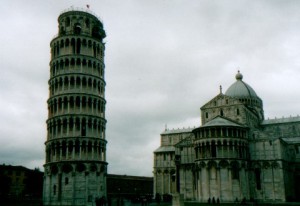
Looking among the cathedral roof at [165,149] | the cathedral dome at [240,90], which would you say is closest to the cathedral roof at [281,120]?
the cathedral dome at [240,90]

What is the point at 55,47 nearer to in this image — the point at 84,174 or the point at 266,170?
the point at 84,174

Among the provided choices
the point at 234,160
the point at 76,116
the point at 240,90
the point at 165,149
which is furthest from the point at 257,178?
the point at 76,116

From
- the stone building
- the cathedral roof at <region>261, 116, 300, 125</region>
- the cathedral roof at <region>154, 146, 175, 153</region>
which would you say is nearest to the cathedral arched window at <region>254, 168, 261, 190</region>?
the cathedral roof at <region>261, 116, 300, 125</region>

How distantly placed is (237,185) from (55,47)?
37.5m

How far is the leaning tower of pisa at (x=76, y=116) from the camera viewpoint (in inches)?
2048

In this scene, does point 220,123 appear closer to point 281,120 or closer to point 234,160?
point 234,160

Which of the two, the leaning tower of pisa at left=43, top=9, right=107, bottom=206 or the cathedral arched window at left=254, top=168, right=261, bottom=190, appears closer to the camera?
the leaning tower of pisa at left=43, top=9, right=107, bottom=206

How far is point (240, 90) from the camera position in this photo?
80188 millimetres

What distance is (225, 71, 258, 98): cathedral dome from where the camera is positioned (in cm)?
7944

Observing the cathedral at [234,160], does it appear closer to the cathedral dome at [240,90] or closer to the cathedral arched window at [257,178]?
the cathedral arched window at [257,178]

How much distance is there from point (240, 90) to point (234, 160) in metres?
23.7

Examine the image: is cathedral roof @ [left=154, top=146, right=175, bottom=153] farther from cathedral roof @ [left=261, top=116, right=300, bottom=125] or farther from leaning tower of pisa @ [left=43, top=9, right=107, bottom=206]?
leaning tower of pisa @ [left=43, top=9, right=107, bottom=206]

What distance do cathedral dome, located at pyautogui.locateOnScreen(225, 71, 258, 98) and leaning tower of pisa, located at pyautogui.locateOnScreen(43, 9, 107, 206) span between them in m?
33.4

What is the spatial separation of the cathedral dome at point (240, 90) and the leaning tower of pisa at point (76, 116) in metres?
33.4
